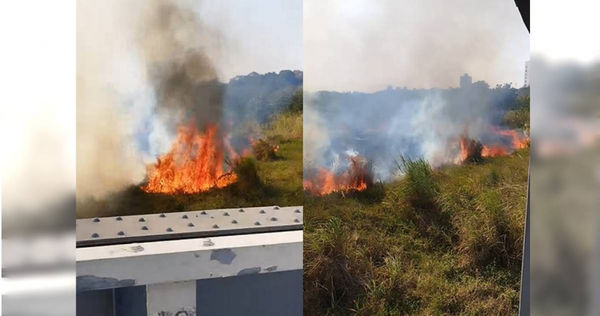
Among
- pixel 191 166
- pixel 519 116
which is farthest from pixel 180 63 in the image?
pixel 519 116

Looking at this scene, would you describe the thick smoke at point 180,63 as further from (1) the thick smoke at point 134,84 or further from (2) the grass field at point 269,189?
(2) the grass field at point 269,189

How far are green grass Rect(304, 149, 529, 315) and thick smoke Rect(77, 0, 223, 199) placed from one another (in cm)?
74

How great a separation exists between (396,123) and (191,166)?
994 millimetres

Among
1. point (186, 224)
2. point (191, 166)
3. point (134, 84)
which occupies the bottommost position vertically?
point (186, 224)

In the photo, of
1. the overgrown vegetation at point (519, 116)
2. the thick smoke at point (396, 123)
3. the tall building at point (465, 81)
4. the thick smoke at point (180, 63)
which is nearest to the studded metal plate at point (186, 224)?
the thick smoke at point (396, 123)

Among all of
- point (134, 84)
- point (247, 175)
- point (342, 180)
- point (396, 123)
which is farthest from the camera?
point (396, 123)

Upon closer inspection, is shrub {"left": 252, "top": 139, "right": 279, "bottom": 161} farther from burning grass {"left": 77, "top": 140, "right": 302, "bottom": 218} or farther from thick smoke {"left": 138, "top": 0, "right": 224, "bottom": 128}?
thick smoke {"left": 138, "top": 0, "right": 224, "bottom": 128}

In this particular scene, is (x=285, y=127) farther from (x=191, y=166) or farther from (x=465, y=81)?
(x=465, y=81)

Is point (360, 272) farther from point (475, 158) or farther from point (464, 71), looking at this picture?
point (464, 71)

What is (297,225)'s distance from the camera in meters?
2.70

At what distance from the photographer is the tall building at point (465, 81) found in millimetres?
3010

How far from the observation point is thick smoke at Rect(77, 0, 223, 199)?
93.2 inches

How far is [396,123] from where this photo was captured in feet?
9.46

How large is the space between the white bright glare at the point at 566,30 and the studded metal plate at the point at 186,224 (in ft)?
6.16
